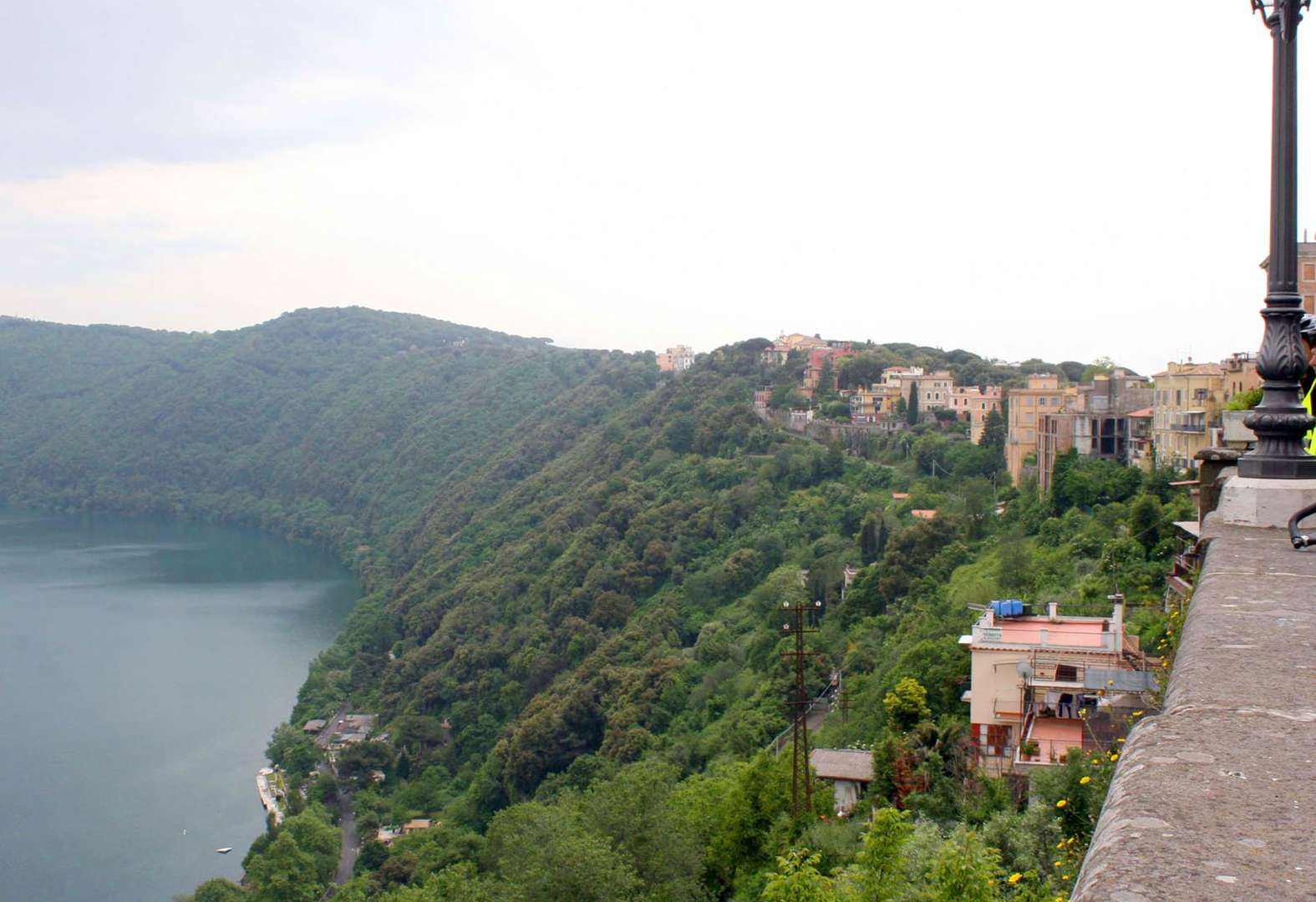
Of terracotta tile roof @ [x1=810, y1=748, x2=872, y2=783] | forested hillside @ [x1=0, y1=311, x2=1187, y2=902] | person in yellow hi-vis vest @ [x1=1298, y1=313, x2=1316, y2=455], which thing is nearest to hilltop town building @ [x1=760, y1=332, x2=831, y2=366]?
forested hillside @ [x1=0, y1=311, x2=1187, y2=902]

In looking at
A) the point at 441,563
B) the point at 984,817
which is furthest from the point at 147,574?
the point at 984,817

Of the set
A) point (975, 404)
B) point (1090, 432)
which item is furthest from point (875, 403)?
point (1090, 432)

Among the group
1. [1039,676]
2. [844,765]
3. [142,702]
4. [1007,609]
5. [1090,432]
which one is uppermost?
[1090,432]

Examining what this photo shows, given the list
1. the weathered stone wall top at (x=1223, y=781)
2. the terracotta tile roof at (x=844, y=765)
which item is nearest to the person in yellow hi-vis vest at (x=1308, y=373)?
the weathered stone wall top at (x=1223, y=781)

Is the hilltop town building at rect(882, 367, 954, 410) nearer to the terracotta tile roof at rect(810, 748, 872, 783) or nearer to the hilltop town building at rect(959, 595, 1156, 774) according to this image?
the terracotta tile roof at rect(810, 748, 872, 783)

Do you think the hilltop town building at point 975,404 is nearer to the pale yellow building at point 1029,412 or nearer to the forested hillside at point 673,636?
the forested hillside at point 673,636

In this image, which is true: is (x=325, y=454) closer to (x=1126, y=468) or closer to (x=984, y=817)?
(x=1126, y=468)

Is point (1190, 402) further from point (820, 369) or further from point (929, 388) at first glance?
point (820, 369)
